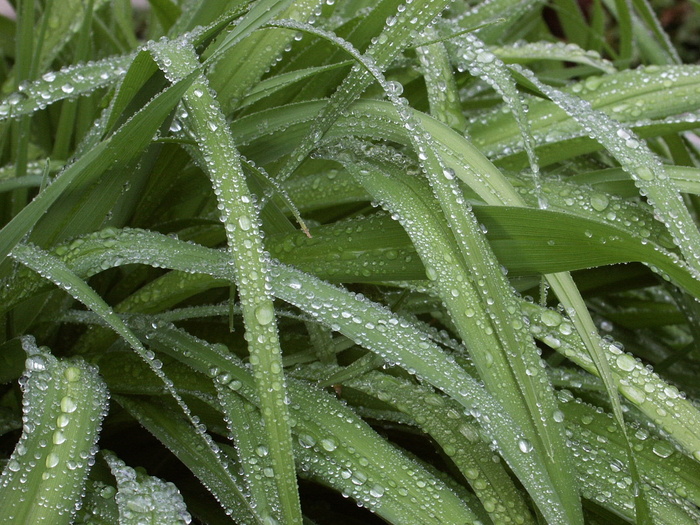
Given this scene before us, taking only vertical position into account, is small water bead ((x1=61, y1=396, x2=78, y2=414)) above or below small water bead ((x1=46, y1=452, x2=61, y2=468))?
above

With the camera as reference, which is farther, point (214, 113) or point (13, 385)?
point (13, 385)

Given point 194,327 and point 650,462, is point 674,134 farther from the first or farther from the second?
point 194,327

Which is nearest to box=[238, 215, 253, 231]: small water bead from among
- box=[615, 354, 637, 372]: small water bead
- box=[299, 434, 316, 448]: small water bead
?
box=[299, 434, 316, 448]: small water bead

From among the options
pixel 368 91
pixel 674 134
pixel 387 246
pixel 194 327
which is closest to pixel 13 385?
pixel 194 327

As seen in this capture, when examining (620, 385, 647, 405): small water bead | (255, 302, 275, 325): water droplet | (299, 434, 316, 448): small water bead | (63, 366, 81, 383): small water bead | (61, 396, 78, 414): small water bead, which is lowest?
(61, 396, 78, 414): small water bead

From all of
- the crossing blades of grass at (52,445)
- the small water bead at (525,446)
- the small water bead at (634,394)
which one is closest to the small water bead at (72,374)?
the crossing blades of grass at (52,445)

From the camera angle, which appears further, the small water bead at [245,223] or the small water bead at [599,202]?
the small water bead at [599,202]

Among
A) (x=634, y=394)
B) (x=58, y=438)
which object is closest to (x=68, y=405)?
(x=58, y=438)

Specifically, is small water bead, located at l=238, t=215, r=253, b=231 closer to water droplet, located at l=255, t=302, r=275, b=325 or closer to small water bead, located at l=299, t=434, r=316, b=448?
water droplet, located at l=255, t=302, r=275, b=325

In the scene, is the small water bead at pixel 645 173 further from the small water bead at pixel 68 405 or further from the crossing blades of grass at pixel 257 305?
the small water bead at pixel 68 405
